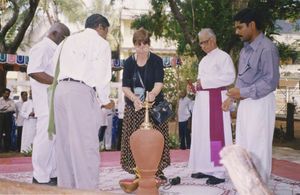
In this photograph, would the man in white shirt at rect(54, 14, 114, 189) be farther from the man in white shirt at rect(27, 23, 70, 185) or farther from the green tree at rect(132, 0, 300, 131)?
the green tree at rect(132, 0, 300, 131)

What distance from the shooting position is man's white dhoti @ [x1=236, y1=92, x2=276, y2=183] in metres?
2.83

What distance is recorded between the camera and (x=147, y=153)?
3045mm

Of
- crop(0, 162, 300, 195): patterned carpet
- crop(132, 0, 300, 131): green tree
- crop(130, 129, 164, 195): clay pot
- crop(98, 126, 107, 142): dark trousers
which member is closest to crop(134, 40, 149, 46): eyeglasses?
crop(130, 129, 164, 195): clay pot

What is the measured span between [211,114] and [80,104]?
205 centimetres

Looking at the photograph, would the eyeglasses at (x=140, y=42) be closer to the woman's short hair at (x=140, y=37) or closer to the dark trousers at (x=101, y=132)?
the woman's short hair at (x=140, y=37)

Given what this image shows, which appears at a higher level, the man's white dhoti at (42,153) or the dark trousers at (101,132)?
the man's white dhoti at (42,153)

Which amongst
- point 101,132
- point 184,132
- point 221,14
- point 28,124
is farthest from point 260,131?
point 221,14

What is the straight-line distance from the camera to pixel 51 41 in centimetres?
379

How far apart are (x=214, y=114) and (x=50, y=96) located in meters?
2.12

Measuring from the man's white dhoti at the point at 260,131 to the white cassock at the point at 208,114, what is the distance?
121 cm

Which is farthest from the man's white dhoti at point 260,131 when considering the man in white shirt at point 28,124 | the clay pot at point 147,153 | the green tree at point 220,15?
A: the man in white shirt at point 28,124

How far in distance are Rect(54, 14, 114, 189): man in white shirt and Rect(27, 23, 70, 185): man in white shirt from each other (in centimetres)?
82

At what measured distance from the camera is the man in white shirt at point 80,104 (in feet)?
9.02

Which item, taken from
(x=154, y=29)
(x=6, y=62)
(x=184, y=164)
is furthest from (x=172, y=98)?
(x=184, y=164)
